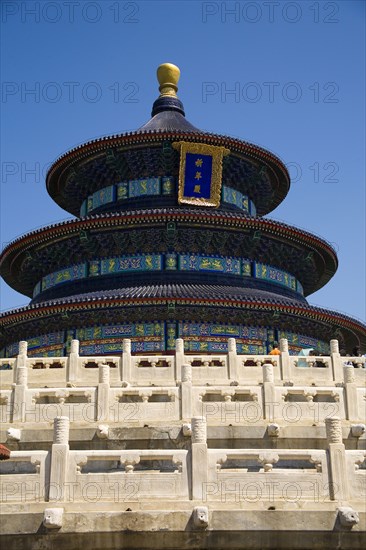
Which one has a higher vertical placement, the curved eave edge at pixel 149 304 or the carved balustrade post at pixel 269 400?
the curved eave edge at pixel 149 304

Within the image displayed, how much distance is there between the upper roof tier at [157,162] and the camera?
3422 cm

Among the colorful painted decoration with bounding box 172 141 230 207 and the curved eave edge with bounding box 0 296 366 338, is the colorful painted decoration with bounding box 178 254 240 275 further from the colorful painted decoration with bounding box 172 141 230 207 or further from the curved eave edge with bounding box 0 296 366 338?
the curved eave edge with bounding box 0 296 366 338

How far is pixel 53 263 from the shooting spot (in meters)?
34.2

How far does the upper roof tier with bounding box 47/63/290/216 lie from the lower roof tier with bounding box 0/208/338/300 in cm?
278

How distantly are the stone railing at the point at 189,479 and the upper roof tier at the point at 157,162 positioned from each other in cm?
2383

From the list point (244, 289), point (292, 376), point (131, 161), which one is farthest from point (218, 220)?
point (292, 376)

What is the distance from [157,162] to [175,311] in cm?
859

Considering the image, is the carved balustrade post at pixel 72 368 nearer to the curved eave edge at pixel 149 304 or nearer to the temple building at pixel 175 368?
the temple building at pixel 175 368

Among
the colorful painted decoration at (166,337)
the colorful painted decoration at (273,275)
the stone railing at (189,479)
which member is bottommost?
the stone railing at (189,479)

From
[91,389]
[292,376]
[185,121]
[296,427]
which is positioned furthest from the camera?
[185,121]

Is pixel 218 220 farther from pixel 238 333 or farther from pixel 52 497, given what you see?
pixel 52 497

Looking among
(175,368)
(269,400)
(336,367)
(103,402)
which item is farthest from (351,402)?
(175,368)

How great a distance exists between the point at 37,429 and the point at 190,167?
70.8ft

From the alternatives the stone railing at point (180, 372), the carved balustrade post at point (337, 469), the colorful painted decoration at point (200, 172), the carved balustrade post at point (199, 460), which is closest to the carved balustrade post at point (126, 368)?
the stone railing at point (180, 372)
